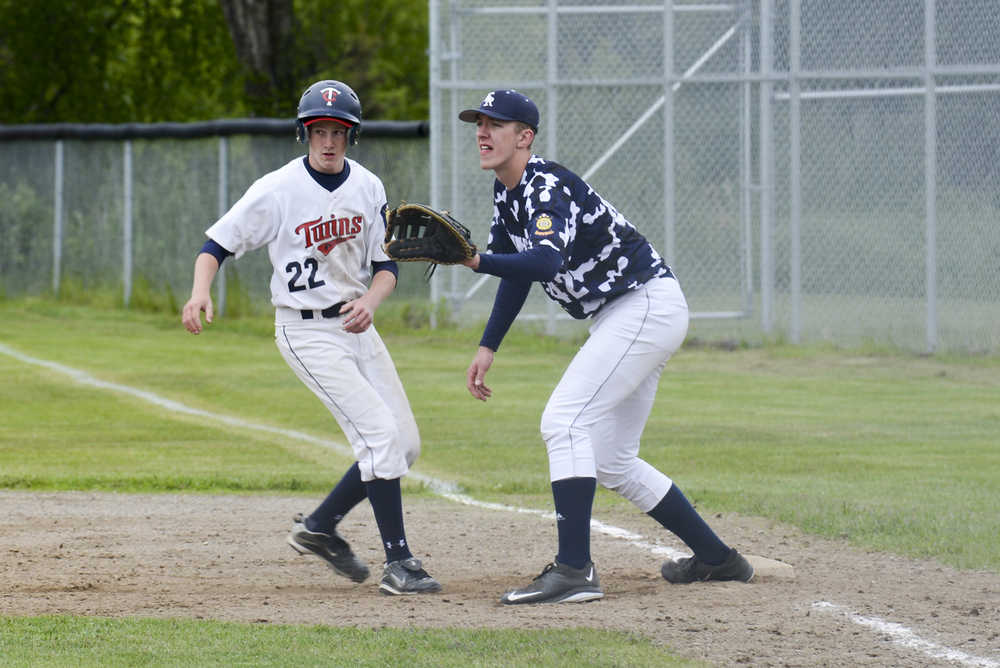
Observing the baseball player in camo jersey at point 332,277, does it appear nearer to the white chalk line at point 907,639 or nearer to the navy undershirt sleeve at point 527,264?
the navy undershirt sleeve at point 527,264

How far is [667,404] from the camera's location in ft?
39.0

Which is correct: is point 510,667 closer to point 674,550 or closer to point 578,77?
point 674,550

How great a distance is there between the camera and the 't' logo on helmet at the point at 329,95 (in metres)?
5.64

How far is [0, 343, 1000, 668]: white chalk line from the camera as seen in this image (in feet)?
15.4

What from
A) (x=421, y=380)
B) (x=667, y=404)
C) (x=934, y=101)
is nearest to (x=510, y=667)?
(x=667, y=404)

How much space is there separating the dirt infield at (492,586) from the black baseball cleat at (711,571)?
0.05 meters

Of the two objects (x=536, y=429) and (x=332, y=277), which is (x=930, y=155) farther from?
(x=332, y=277)

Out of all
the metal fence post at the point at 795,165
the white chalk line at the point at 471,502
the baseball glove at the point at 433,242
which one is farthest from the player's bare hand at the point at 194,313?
the metal fence post at the point at 795,165

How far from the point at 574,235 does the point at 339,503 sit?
61.3 inches

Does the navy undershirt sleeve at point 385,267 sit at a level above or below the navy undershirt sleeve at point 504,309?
above

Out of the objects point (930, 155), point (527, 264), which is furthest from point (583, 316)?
point (930, 155)

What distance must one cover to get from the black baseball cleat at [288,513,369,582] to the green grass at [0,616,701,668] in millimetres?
1002

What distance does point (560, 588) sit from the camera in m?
5.36

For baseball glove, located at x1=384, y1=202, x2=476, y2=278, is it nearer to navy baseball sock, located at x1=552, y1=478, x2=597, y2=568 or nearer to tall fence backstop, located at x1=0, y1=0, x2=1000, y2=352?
navy baseball sock, located at x1=552, y1=478, x2=597, y2=568
